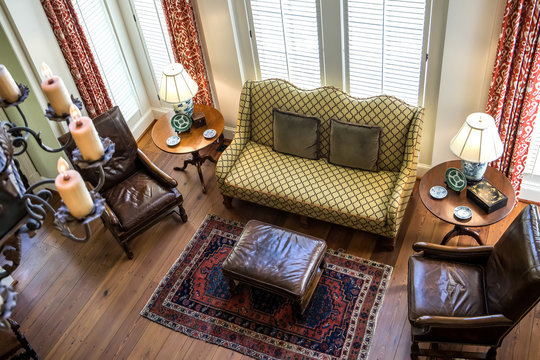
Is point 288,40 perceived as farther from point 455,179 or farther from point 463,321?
point 463,321

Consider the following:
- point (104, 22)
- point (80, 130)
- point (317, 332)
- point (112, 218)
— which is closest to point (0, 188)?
point (80, 130)

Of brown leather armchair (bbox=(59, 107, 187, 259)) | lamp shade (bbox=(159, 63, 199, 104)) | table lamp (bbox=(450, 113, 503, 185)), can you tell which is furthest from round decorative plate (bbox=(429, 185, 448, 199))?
lamp shade (bbox=(159, 63, 199, 104))

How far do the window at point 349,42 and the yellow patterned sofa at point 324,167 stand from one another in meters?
0.18

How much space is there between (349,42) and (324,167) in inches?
44.3

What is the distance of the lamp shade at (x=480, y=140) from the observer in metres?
3.60

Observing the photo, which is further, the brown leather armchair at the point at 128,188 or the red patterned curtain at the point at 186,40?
the red patterned curtain at the point at 186,40

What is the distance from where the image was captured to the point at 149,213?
4.47m

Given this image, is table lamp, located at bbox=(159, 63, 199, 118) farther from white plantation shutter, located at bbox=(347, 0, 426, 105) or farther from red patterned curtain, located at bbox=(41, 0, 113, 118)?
white plantation shutter, located at bbox=(347, 0, 426, 105)

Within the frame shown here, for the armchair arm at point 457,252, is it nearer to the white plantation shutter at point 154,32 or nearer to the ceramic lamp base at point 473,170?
the ceramic lamp base at point 473,170

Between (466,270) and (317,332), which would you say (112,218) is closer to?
(317,332)

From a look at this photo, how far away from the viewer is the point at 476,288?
3.48 metres

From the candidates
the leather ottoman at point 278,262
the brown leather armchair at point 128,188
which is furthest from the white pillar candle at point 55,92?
the brown leather armchair at point 128,188

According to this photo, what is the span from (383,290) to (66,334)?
2623 millimetres

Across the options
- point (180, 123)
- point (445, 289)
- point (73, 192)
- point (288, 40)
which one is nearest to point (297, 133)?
point (288, 40)
